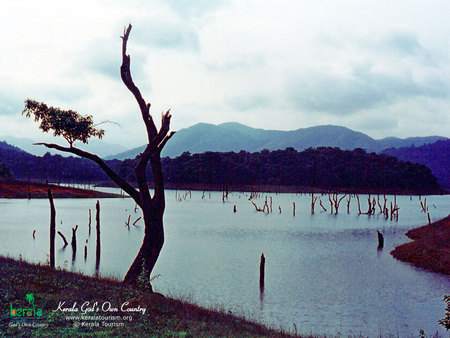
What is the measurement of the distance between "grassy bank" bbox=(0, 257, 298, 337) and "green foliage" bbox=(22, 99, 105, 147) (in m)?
7.38

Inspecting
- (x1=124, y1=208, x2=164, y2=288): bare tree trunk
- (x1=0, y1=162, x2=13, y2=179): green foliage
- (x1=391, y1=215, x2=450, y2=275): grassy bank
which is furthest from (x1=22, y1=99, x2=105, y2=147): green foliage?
(x1=0, y1=162, x2=13, y2=179): green foliage

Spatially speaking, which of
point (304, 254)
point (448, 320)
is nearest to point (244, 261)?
point (304, 254)

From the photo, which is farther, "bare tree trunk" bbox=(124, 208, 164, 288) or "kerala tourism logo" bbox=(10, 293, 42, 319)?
"bare tree trunk" bbox=(124, 208, 164, 288)

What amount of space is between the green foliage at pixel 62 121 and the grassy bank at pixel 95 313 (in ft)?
A: 24.2

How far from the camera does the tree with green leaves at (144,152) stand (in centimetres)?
2133

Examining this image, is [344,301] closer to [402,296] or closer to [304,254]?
Answer: [402,296]

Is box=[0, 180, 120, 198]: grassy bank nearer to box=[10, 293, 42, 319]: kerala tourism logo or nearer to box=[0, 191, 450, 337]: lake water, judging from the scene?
box=[0, 191, 450, 337]: lake water

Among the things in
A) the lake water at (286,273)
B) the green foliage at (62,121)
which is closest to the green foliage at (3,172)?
the lake water at (286,273)

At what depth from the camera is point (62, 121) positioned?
22.1m

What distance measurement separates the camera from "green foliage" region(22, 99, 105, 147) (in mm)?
22125

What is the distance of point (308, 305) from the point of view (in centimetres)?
2559

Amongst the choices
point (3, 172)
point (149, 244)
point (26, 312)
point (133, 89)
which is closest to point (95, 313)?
point (26, 312)

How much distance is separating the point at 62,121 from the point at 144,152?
15.8 feet

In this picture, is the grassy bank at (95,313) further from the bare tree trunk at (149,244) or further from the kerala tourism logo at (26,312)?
the bare tree trunk at (149,244)
